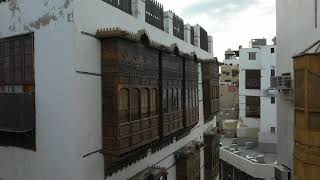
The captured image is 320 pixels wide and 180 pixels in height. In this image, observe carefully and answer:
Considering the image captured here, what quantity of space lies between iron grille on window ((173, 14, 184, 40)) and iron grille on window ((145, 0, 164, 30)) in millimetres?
1466

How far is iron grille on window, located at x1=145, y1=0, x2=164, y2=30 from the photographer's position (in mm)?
12141

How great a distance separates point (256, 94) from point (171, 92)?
80.5 feet

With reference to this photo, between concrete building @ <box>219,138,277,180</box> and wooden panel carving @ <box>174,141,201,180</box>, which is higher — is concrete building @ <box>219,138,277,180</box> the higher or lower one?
the lower one

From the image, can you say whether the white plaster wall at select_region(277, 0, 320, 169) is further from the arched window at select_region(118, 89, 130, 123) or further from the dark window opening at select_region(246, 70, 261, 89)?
the dark window opening at select_region(246, 70, 261, 89)

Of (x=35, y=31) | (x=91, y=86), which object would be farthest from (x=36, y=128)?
(x=35, y=31)

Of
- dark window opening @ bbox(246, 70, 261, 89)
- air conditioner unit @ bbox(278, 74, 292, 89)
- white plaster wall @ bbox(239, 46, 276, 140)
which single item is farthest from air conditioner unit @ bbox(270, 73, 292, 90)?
dark window opening @ bbox(246, 70, 261, 89)

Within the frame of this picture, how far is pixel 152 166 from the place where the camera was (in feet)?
39.7

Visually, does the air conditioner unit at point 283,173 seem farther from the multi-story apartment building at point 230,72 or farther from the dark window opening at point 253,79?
the multi-story apartment building at point 230,72

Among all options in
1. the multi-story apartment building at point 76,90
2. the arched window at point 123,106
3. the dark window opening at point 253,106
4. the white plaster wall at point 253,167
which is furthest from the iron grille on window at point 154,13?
the dark window opening at point 253,106

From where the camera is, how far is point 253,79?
116 feet

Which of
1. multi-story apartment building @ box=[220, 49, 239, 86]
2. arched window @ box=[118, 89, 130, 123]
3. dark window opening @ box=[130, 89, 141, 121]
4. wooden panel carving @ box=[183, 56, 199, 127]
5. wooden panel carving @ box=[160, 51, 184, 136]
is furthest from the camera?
multi-story apartment building @ box=[220, 49, 239, 86]

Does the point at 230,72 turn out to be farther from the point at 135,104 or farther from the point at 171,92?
the point at 135,104

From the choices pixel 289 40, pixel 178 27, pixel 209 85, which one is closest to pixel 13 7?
pixel 178 27

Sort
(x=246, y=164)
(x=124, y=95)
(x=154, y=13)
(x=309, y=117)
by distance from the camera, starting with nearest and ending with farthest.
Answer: (x=309, y=117) < (x=124, y=95) < (x=154, y=13) < (x=246, y=164)
